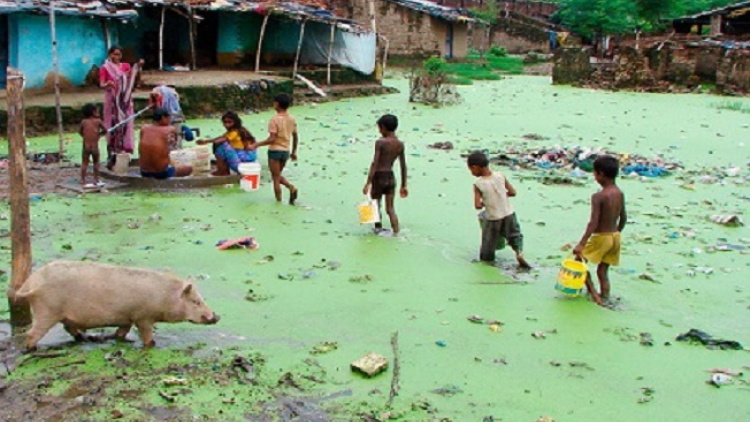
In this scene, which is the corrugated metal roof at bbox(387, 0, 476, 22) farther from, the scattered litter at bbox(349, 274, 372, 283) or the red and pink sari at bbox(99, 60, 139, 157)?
the scattered litter at bbox(349, 274, 372, 283)

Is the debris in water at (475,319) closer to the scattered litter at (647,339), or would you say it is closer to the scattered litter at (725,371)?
the scattered litter at (647,339)

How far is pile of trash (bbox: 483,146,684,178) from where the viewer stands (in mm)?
10875

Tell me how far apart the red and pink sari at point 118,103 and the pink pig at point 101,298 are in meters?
5.51

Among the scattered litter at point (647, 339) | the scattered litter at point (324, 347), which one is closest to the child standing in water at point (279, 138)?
the scattered litter at point (324, 347)

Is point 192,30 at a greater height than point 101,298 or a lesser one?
greater

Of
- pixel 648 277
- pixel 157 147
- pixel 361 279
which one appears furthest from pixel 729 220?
pixel 157 147

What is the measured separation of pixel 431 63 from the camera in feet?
70.8

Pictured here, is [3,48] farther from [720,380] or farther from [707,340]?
[720,380]

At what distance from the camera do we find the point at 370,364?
14.3ft

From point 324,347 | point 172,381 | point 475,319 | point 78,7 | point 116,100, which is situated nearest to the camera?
point 172,381

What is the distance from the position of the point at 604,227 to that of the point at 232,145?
479 centimetres

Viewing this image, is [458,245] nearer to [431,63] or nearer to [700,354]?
[700,354]

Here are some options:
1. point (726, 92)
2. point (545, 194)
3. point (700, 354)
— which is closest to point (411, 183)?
point (545, 194)

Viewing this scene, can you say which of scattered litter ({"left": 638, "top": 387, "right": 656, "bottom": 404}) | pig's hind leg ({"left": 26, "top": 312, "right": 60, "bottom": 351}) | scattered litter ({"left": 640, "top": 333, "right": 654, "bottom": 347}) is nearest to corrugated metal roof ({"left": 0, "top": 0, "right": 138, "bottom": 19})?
pig's hind leg ({"left": 26, "top": 312, "right": 60, "bottom": 351})
